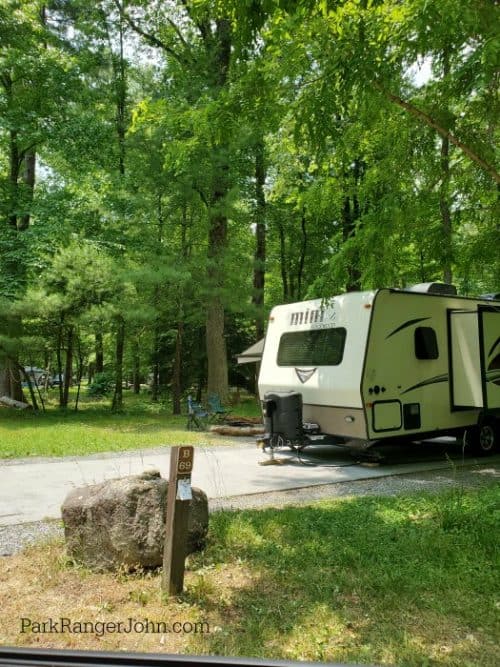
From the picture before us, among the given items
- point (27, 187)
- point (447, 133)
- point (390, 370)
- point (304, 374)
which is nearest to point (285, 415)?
point (304, 374)

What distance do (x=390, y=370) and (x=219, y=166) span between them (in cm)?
1009

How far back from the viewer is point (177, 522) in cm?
389

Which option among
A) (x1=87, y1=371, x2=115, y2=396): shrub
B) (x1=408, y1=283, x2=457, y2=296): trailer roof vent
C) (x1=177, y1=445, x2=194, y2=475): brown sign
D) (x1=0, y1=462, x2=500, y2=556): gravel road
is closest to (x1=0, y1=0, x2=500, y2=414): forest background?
(x1=408, y1=283, x2=457, y2=296): trailer roof vent

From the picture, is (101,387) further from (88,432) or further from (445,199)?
(445,199)

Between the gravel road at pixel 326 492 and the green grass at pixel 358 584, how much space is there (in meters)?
0.83

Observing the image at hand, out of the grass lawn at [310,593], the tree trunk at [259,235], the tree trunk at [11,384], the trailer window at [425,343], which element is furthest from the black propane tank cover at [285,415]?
the tree trunk at [11,384]

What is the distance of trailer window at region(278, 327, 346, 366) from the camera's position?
917 cm

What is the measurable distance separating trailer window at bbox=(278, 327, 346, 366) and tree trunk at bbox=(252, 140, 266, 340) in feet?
28.7

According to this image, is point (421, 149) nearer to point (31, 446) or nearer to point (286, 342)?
point (286, 342)

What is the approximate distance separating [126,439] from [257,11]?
8.78 metres

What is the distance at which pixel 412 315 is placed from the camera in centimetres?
923

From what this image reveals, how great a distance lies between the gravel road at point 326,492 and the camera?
17.1 feet

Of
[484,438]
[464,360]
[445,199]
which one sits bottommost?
[484,438]

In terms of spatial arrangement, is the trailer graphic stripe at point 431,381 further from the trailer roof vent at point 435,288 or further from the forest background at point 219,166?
the forest background at point 219,166
